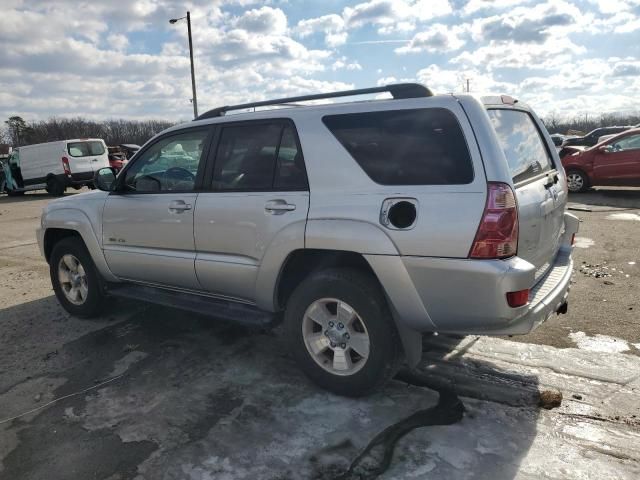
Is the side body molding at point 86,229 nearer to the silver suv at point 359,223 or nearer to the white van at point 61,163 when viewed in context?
the silver suv at point 359,223

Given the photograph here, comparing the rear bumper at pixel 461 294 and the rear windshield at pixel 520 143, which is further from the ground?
the rear windshield at pixel 520 143

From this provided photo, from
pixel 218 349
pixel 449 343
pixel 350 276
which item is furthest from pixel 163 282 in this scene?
pixel 449 343

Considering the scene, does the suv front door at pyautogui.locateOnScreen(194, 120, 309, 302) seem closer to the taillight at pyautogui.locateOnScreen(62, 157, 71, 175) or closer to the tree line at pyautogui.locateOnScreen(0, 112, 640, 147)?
the taillight at pyautogui.locateOnScreen(62, 157, 71, 175)

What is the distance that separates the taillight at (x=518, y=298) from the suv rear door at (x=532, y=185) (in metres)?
0.22

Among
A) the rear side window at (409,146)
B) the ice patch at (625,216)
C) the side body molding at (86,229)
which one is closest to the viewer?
the rear side window at (409,146)

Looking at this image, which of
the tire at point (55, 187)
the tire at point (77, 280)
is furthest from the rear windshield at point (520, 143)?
the tire at point (55, 187)

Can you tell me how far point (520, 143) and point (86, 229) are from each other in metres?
3.72

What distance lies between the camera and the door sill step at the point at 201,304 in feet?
12.2

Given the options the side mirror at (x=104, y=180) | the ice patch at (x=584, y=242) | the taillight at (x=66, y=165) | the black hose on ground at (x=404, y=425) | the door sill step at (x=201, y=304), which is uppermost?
the taillight at (x=66, y=165)

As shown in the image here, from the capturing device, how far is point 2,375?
4020 millimetres

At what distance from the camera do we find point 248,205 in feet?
11.9

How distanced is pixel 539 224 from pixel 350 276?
3.85ft

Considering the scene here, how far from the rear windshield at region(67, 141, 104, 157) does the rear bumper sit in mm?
18866

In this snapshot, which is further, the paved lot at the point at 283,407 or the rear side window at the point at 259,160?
the rear side window at the point at 259,160
